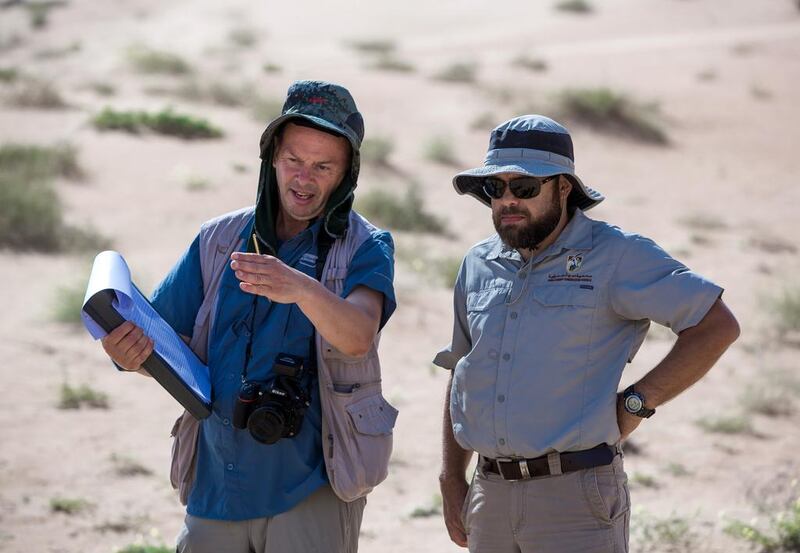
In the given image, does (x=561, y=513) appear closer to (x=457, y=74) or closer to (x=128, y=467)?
(x=128, y=467)

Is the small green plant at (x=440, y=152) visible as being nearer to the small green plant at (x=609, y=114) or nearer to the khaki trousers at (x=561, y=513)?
the small green plant at (x=609, y=114)

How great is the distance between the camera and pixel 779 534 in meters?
5.59

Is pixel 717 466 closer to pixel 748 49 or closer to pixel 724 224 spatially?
pixel 724 224

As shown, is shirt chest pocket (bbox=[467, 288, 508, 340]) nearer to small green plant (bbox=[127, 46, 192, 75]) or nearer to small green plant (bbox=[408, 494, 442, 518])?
small green plant (bbox=[408, 494, 442, 518])

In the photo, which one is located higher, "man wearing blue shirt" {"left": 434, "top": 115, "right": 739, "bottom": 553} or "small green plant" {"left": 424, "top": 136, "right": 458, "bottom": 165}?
"small green plant" {"left": 424, "top": 136, "right": 458, "bottom": 165}

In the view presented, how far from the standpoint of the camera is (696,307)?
3125 millimetres

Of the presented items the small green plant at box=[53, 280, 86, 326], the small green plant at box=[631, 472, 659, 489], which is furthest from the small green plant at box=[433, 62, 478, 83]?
the small green plant at box=[631, 472, 659, 489]

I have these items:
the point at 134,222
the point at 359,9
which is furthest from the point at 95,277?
the point at 359,9

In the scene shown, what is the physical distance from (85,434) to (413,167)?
1041cm

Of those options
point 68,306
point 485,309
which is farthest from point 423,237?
Result: point 485,309

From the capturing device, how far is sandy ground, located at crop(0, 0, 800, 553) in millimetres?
6637

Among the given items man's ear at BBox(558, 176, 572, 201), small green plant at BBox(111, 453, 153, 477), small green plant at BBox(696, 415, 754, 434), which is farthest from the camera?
small green plant at BBox(696, 415, 754, 434)

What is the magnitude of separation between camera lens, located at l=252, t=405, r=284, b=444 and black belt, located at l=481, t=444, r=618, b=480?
0.68 m

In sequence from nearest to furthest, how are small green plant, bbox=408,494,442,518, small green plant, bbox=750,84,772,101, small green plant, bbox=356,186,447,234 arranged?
small green plant, bbox=408,494,442,518 < small green plant, bbox=356,186,447,234 < small green plant, bbox=750,84,772,101
